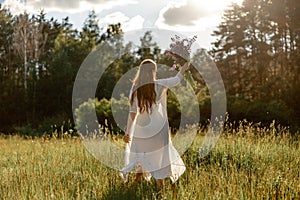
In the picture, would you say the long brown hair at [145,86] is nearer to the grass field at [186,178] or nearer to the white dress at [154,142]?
the white dress at [154,142]

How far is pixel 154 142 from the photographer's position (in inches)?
192

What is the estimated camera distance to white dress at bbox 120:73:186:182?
485cm

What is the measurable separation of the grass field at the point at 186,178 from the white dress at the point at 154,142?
0.64ft

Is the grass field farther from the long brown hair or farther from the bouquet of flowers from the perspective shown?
the bouquet of flowers

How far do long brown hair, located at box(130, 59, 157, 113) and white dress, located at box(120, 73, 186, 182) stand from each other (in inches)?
2.4

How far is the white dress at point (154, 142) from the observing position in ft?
15.9

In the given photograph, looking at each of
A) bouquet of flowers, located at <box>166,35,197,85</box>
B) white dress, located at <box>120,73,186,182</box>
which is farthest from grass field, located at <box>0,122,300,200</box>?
bouquet of flowers, located at <box>166,35,197,85</box>

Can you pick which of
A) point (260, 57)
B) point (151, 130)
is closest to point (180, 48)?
point (151, 130)

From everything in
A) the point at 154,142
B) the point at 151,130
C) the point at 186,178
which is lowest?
the point at 186,178

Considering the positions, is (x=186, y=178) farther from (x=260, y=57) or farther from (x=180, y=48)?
(x=260, y=57)

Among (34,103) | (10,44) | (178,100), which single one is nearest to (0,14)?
(10,44)

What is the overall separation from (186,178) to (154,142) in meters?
0.60

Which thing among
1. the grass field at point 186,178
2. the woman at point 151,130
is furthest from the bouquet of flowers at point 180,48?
the grass field at point 186,178

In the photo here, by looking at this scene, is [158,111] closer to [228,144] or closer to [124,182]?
[124,182]
